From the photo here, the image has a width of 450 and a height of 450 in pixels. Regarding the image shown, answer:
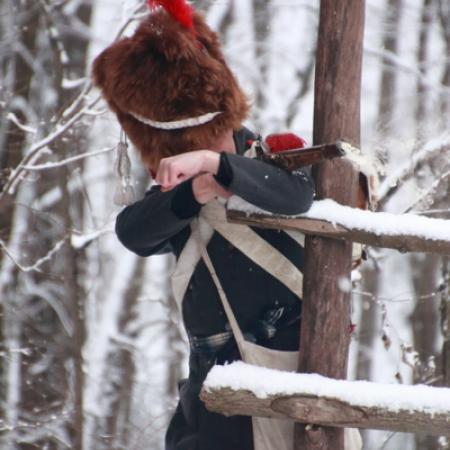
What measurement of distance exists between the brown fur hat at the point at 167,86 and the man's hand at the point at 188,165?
18 centimetres

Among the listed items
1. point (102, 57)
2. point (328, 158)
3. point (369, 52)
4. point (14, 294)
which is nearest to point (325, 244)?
point (328, 158)

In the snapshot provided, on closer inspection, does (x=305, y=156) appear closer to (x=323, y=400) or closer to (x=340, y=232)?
(x=340, y=232)

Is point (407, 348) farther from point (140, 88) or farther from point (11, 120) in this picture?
point (11, 120)

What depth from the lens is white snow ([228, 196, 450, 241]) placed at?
234cm

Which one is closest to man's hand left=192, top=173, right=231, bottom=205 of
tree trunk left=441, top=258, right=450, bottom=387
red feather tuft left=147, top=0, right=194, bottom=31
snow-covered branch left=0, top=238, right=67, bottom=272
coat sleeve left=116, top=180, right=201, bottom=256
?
coat sleeve left=116, top=180, right=201, bottom=256

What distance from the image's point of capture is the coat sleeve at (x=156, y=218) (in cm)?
239

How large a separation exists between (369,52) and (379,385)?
578 centimetres

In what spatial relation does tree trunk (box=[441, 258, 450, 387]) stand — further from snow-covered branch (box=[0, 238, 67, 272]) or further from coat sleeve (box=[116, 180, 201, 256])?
coat sleeve (box=[116, 180, 201, 256])

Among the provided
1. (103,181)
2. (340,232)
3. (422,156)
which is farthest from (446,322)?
(103,181)

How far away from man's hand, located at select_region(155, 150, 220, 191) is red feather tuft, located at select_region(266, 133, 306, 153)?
237mm

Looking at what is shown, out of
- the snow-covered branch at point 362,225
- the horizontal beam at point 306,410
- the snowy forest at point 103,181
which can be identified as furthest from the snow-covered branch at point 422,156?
the horizontal beam at point 306,410

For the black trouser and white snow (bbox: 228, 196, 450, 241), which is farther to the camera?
the black trouser

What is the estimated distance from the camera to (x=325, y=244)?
246 cm

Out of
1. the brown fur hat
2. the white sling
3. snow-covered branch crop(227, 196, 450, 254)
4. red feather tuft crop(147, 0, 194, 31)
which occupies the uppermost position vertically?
red feather tuft crop(147, 0, 194, 31)
